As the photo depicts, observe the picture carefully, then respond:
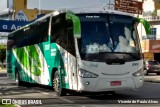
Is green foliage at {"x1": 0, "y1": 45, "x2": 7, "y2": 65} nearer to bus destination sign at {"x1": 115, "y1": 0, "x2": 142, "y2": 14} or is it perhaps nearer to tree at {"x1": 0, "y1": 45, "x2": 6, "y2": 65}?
tree at {"x1": 0, "y1": 45, "x2": 6, "y2": 65}

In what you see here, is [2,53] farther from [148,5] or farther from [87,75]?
[87,75]

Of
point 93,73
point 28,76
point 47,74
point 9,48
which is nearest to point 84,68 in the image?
point 93,73

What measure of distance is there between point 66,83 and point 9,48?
12.4 m

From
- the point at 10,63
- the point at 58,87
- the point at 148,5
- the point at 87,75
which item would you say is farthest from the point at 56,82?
the point at 148,5

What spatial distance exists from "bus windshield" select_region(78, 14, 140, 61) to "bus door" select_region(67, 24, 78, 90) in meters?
0.45

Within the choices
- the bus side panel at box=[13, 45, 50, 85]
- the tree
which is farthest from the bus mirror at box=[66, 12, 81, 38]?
the tree

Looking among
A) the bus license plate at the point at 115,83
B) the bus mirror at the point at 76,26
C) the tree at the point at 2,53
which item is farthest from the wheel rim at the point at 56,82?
the tree at the point at 2,53

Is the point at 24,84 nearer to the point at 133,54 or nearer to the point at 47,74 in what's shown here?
the point at 47,74

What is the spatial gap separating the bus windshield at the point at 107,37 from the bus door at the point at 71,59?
0.45 metres

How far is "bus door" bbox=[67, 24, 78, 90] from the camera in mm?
14258

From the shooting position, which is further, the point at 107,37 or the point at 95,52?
the point at 107,37

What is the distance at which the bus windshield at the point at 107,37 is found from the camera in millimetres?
13914

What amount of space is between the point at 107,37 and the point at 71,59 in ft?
4.84

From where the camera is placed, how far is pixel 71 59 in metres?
14.5
